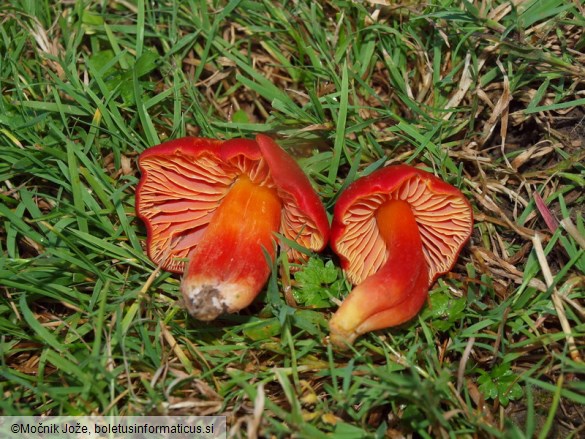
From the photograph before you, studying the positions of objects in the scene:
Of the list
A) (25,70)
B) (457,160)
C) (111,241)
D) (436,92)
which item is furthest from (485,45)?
(25,70)

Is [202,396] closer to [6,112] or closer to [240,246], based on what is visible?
[240,246]

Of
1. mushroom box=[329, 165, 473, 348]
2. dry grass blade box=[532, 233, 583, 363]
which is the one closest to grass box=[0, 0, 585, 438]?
dry grass blade box=[532, 233, 583, 363]

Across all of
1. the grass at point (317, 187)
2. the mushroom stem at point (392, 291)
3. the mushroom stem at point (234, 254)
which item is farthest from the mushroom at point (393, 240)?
the mushroom stem at point (234, 254)

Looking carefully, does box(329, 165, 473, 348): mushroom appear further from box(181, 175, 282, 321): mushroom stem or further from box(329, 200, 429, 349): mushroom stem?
box(181, 175, 282, 321): mushroom stem

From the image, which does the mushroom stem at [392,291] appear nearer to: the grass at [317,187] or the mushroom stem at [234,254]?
the grass at [317,187]
